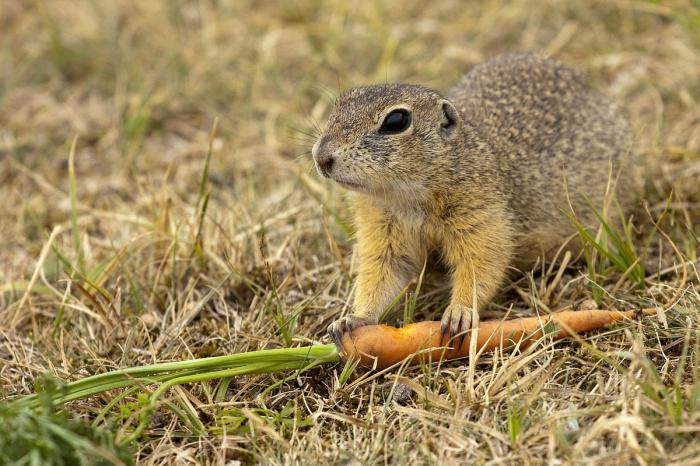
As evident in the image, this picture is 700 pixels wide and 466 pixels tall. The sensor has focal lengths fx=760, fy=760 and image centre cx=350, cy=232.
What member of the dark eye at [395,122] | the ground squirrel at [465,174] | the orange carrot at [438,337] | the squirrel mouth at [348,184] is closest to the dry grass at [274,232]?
the orange carrot at [438,337]

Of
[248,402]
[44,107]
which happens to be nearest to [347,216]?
[248,402]

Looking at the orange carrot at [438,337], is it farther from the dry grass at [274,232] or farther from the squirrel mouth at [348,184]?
the squirrel mouth at [348,184]

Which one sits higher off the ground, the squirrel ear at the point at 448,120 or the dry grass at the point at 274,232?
the squirrel ear at the point at 448,120

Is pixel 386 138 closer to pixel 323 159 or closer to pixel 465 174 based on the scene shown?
pixel 323 159

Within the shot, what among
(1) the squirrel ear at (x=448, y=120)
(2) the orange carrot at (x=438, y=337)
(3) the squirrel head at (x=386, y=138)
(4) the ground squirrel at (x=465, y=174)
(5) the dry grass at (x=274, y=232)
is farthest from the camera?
(1) the squirrel ear at (x=448, y=120)

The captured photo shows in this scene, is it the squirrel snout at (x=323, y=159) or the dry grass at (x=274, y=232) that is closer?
the dry grass at (x=274, y=232)

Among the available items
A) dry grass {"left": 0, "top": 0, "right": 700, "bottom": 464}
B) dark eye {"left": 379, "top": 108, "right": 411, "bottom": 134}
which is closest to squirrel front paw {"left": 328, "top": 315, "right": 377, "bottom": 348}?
dry grass {"left": 0, "top": 0, "right": 700, "bottom": 464}

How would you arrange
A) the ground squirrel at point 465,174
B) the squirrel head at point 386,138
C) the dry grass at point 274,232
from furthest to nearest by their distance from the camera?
the ground squirrel at point 465,174 → the squirrel head at point 386,138 → the dry grass at point 274,232

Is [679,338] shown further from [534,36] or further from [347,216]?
[534,36]
